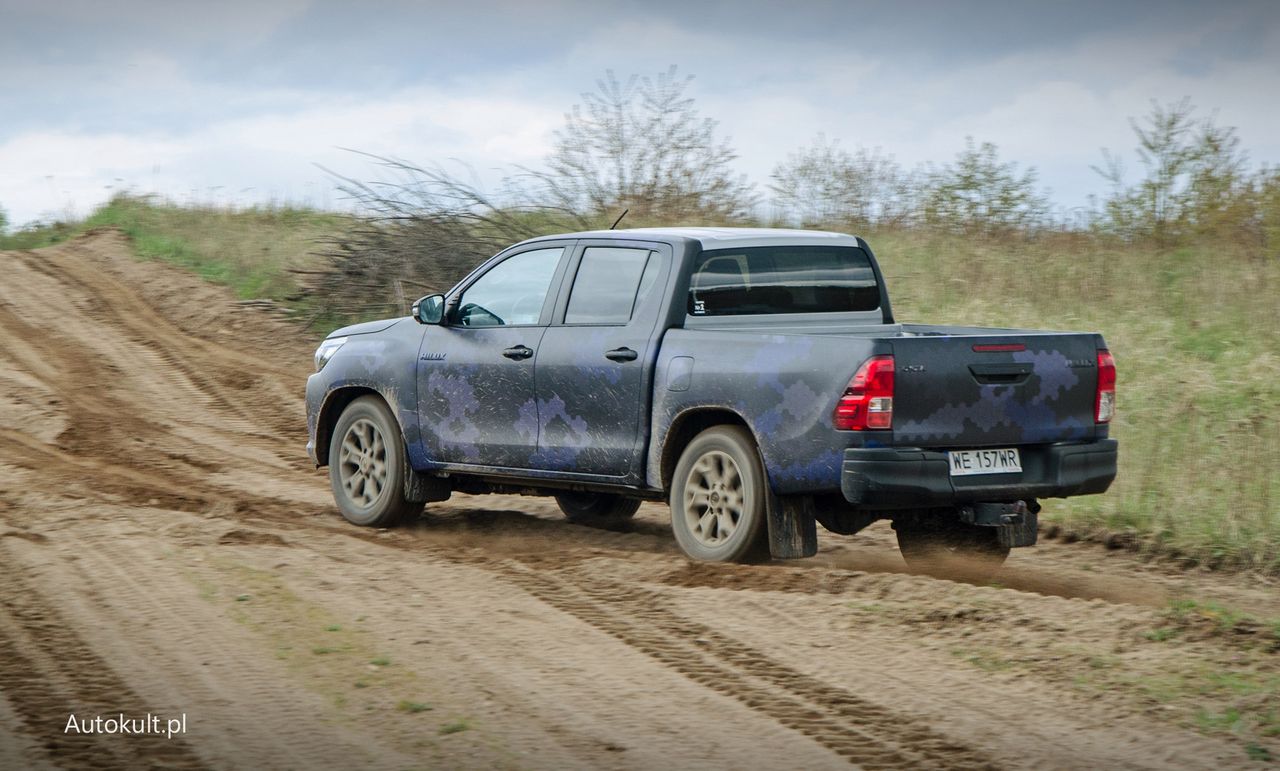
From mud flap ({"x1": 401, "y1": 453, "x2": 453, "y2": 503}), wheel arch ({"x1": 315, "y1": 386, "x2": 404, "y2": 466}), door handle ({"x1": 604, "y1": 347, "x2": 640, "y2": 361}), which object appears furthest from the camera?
wheel arch ({"x1": 315, "y1": 386, "x2": 404, "y2": 466})

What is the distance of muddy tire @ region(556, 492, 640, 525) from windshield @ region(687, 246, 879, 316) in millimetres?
2193

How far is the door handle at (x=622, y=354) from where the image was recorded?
7604 millimetres

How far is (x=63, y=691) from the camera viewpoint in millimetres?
5070

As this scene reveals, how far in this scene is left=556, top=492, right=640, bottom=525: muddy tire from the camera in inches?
376

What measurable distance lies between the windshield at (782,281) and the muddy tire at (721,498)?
0.80 m

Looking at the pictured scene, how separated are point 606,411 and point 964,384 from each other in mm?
1980

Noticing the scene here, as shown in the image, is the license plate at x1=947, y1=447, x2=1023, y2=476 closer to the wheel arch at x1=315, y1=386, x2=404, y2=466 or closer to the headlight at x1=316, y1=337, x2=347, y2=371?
the wheel arch at x1=315, y1=386, x2=404, y2=466

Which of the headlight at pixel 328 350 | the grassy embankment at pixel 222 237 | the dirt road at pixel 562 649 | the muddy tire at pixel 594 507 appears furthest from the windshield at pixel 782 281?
the grassy embankment at pixel 222 237

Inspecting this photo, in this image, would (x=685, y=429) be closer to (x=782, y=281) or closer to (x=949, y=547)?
(x=782, y=281)

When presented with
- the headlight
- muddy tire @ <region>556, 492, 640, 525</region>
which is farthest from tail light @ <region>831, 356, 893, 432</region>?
the headlight

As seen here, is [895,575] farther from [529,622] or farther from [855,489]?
[529,622]

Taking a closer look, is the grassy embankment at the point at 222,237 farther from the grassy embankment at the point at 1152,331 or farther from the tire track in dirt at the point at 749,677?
the tire track in dirt at the point at 749,677

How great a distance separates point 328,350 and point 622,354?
2613mm

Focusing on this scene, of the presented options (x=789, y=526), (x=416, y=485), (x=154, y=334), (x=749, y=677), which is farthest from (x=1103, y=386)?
(x=154, y=334)
